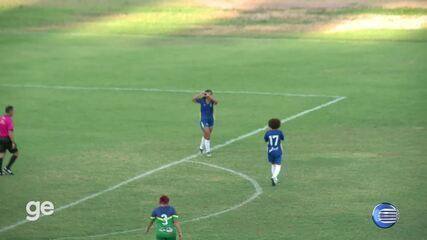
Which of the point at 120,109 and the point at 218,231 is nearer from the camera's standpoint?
the point at 218,231

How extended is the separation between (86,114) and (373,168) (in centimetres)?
1524

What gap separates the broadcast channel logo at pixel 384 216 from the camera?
1109 inches

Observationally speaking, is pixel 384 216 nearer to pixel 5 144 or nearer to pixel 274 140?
pixel 274 140

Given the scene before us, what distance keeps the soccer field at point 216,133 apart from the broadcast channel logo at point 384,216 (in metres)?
1.23

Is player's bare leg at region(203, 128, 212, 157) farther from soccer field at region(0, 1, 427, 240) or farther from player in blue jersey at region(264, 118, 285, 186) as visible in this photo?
player in blue jersey at region(264, 118, 285, 186)

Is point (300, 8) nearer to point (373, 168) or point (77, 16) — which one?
point (77, 16)

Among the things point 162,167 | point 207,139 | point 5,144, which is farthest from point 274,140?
point 5,144

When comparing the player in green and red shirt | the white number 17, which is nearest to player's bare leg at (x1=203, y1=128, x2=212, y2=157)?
the white number 17

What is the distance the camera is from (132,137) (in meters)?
43.7

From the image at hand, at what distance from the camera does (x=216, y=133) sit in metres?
44.6

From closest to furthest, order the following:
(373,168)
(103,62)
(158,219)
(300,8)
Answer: (158,219), (373,168), (103,62), (300,8)

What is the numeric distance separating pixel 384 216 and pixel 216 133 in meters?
16.9

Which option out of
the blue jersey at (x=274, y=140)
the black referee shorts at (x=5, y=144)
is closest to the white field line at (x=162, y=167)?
the black referee shorts at (x=5, y=144)

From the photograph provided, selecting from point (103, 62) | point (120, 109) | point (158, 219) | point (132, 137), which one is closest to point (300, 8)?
point (103, 62)
